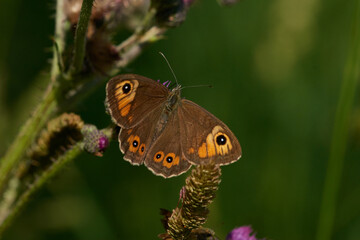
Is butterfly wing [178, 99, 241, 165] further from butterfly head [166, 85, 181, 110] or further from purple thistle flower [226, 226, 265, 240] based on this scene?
purple thistle flower [226, 226, 265, 240]

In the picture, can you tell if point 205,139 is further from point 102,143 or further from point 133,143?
point 102,143

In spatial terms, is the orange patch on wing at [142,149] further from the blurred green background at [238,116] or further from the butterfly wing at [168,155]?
the blurred green background at [238,116]

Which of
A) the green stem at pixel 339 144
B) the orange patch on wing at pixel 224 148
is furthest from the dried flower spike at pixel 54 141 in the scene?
the green stem at pixel 339 144

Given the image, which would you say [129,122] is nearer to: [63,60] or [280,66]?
[63,60]

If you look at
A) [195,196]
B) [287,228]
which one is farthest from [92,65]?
[287,228]

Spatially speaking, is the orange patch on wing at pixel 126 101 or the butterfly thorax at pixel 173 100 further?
the butterfly thorax at pixel 173 100

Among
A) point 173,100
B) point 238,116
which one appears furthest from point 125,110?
point 238,116
